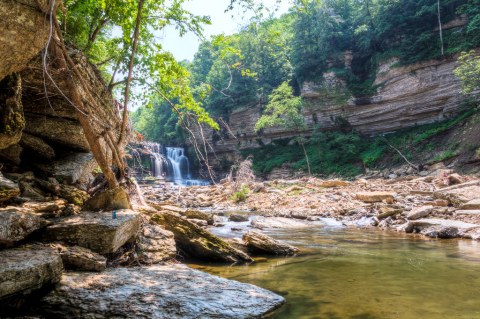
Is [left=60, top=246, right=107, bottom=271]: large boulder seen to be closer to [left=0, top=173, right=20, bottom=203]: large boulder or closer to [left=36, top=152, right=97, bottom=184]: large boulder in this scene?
[left=0, top=173, right=20, bottom=203]: large boulder

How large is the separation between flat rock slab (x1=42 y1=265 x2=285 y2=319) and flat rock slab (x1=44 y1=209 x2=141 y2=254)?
1.36ft

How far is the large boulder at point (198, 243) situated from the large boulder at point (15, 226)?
264cm

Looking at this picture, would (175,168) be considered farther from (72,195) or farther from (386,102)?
(72,195)

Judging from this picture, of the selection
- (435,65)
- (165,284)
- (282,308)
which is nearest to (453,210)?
(282,308)

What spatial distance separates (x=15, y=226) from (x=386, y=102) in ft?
109

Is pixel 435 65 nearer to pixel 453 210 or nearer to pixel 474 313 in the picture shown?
pixel 453 210

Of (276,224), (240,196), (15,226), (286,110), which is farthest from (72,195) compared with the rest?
(286,110)

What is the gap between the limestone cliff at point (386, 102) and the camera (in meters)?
26.6

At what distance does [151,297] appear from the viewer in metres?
3.02

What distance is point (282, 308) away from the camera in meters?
3.25

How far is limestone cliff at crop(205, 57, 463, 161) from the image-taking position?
26.6 m

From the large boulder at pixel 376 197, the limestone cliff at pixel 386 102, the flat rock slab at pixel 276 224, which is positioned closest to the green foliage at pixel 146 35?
the flat rock slab at pixel 276 224

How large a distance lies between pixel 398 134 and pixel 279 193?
18.4m

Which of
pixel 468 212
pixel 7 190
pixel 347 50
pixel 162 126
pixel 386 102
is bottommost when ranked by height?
pixel 468 212
